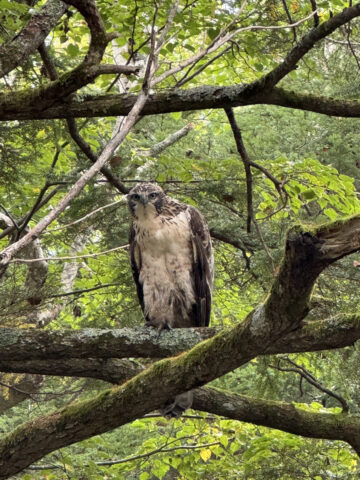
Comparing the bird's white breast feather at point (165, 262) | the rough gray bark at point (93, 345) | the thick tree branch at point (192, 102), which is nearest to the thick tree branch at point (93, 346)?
the rough gray bark at point (93, 345)

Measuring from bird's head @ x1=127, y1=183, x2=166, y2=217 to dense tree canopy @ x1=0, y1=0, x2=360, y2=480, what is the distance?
0.38 meters

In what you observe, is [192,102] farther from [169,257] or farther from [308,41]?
[169,257]

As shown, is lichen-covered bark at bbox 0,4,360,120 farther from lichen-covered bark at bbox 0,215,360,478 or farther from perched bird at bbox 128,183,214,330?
lichen-covered bark at bbox 0,215,360,478

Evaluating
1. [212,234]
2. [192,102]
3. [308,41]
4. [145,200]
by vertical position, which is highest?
[308,41]

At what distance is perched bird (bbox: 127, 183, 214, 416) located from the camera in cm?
555

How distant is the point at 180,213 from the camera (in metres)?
5.71

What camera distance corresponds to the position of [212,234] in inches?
269

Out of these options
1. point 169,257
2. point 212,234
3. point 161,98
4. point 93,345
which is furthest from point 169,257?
point 161,98

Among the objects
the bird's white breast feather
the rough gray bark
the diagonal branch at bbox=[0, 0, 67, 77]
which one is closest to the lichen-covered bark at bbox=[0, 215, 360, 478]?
the rough gray bark

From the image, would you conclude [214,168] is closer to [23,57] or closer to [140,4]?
[140,4]

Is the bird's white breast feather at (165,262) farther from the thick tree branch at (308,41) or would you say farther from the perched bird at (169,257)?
the thick tree branch at (308,41)

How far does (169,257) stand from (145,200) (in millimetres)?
535

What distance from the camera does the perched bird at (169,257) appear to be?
18.2 ft

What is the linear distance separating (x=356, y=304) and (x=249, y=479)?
261 centimetres
